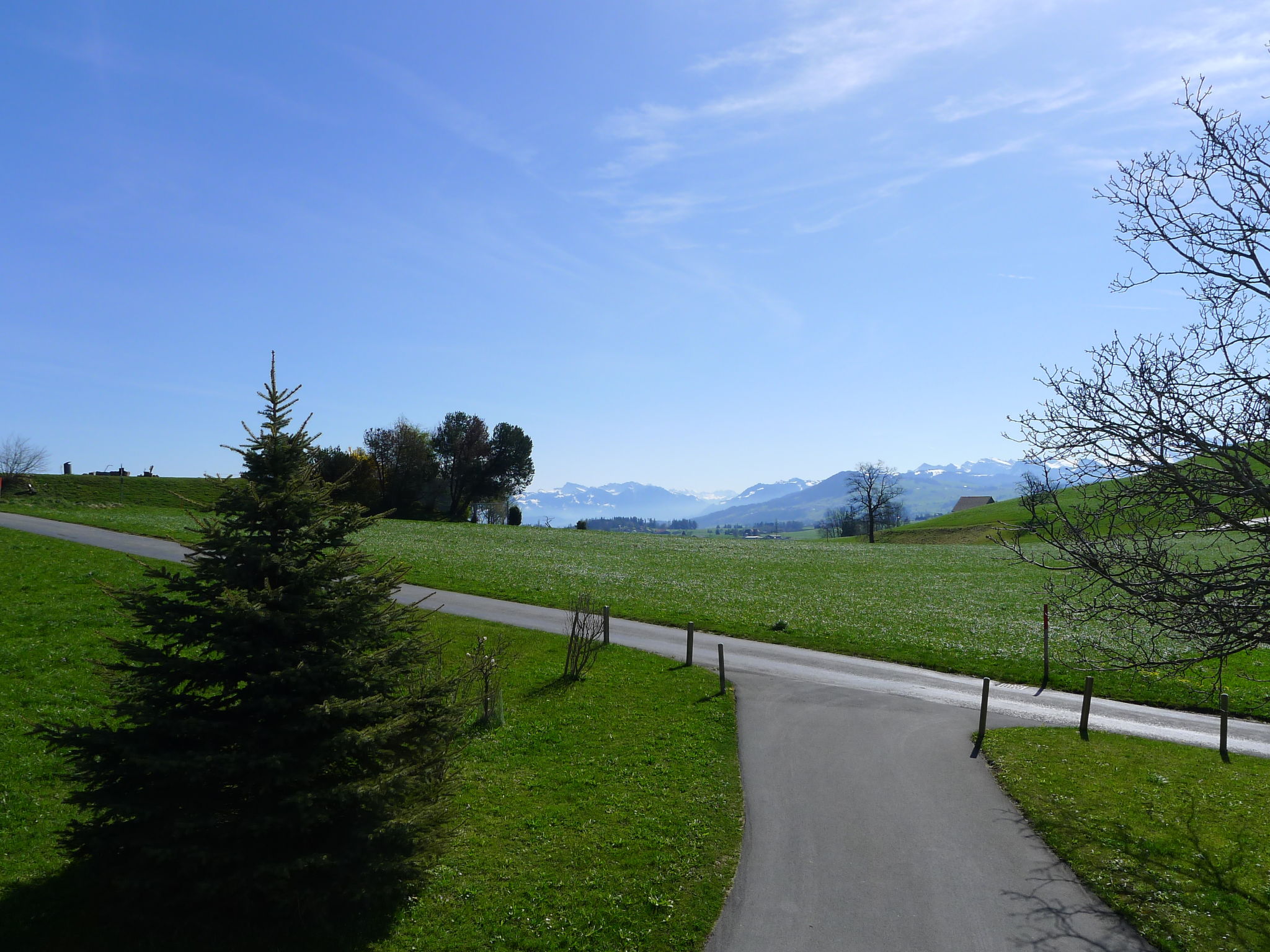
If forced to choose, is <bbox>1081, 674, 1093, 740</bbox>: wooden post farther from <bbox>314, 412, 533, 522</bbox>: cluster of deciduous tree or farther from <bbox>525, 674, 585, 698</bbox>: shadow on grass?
<bbox>314, 412, 533, 522</bbox>: cluster of deciduous tree

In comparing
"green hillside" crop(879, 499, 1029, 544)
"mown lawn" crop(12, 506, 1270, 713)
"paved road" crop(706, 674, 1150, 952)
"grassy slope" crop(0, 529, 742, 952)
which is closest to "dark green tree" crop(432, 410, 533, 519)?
"mown lawn" crop(12, 506, 1270, 713)

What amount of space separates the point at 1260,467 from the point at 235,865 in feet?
54.5

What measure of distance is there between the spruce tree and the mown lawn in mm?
14500

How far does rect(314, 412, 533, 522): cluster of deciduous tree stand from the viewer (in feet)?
315

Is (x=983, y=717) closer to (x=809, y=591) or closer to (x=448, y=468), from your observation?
(x=809, y=591)

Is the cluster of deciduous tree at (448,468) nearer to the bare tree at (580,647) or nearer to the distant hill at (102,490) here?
the distant hill at (102,490)

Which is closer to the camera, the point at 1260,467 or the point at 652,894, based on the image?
the point at 652,894

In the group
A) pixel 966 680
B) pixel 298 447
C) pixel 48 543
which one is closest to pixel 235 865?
pixel 298 447

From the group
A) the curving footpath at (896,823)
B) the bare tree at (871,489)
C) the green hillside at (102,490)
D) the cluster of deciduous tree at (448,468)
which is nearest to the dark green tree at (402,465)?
the cluster of deciduous tree at (448,468)

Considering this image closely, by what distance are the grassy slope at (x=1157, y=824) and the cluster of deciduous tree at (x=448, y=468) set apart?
279ft

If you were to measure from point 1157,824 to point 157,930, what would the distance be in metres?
16.8

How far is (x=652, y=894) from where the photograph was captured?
11.4 m

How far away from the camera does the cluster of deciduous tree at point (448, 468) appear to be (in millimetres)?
96062

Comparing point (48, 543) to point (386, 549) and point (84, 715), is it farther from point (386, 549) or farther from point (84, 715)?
point (84, 715)
